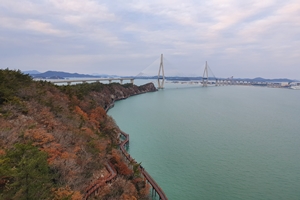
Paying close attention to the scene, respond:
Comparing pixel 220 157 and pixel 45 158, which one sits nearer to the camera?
pixel 45 158

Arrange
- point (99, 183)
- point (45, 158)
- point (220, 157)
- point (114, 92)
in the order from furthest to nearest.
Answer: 1. point (114, 92)
2. point (220, 157)
3. point (99, 183)
4. point (45, 158)

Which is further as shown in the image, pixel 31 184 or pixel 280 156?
pixel 280 156

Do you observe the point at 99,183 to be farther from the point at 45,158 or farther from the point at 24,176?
the point at 24,176

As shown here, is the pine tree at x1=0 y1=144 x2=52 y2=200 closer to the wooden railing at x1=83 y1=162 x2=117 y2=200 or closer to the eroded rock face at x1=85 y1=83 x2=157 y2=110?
the wooden railing at x1=83 y1=162 x2=117 y2=200

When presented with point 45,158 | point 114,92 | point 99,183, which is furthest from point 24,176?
point 114,92

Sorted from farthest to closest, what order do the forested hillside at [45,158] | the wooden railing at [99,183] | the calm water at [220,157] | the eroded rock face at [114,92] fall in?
the eroded rock face at [114,92]
the calm water at [220,157]
the wooden railing at [99,183]
the forested hillside at [45,158]

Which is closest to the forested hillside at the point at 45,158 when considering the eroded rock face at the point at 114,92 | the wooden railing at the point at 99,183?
the wooden railing at the point at 99,183

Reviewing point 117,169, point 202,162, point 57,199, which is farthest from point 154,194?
point 57,199

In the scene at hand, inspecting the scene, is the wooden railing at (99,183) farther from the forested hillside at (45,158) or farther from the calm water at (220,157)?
the calm water at (220,157)

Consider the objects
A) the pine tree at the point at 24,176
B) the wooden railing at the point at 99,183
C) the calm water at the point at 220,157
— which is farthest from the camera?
the calm water at the point at 220,157

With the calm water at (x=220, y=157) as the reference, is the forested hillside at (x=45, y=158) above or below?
above

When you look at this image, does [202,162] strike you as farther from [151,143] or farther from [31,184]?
[31,184]
